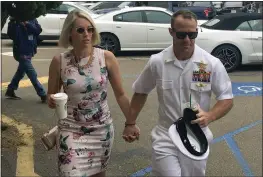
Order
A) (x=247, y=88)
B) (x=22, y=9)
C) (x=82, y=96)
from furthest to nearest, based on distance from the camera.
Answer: (x=247, y=88) → (x=22, y=9) → (x=82, y=96)

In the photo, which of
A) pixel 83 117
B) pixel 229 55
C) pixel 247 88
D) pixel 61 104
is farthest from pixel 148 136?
pixel 229 55

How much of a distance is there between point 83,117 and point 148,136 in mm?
2706

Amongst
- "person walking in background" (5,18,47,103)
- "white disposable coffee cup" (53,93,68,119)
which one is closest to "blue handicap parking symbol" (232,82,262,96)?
"person walking in background" (5,18,47,103)

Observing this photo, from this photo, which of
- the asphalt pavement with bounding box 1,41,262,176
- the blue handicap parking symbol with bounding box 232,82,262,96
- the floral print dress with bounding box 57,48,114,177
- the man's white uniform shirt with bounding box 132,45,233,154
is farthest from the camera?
the blue handicap parking symbol with bounding box 232,82,262,96

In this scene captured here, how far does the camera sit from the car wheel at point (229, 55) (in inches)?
406

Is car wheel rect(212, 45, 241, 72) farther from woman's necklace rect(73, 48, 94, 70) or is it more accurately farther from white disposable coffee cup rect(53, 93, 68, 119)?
white disposable coffee cup rect(53, 93, 68, 119)

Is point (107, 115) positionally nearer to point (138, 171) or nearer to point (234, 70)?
point (138, 171)

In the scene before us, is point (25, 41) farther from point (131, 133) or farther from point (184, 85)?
point (184, 85)

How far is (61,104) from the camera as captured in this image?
9.50 feet

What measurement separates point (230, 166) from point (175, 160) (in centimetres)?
208

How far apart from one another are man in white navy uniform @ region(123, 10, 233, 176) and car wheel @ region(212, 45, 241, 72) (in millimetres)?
7565

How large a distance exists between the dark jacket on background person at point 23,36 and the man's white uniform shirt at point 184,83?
4.57 metres

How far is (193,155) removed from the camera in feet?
9.15

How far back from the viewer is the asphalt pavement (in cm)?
464
